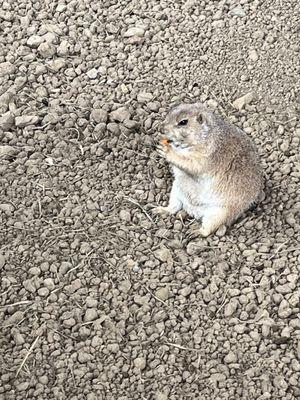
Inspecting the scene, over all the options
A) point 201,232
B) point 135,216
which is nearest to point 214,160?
point 201,232

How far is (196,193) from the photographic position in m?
4.41

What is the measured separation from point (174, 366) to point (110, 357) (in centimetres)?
33

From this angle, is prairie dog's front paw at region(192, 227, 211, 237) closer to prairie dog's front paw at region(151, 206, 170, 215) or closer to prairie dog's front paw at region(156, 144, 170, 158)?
prairie dog's front paw at region(151, 206, 170, 215)

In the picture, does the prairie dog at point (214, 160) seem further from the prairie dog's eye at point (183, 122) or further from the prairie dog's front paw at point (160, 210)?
the prairie dog's front paw at point (160, 210)

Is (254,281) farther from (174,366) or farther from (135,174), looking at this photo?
(135,174)

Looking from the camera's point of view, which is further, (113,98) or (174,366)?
(113,98)

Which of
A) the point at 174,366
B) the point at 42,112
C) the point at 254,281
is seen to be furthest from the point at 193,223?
the point at 42,112

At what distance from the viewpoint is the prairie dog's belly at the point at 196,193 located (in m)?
4.38

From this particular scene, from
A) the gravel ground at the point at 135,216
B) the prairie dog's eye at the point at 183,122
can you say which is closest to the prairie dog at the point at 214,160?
the prairie dog's eye at the point at 183,122

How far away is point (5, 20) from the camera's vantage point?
5.58 metres

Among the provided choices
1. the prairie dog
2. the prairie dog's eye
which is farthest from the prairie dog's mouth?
the prairie dog's eye

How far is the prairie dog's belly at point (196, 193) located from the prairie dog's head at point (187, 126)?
0.71 ft

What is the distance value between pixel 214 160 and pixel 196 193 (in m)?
0.22

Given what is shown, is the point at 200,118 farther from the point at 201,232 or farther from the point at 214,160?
the point at 201,232
